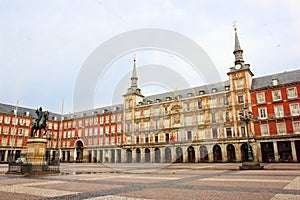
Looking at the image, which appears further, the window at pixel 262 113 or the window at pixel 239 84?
the window at pixel 239 84

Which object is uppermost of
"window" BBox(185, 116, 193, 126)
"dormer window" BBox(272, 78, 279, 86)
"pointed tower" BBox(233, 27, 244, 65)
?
"pointed tower" BBox(233, 27, 244, 65)

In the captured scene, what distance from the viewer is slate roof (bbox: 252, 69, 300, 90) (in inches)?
1480

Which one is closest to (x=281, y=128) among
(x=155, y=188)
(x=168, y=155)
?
(x=168, y=155)

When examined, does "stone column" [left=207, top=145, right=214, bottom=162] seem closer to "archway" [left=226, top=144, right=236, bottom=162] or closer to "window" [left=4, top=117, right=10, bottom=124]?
"archway" [left=226, top=144, right=236, bottom=162]

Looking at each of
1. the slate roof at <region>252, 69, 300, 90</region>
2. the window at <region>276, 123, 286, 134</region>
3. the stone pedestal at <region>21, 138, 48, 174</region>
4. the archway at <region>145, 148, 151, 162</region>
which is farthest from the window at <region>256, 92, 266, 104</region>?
the stone pedestal at <region>21, 138, 48, 174</region>

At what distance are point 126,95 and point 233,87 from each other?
2538cm

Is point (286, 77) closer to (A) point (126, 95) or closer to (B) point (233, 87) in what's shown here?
(B) point (233, 87)

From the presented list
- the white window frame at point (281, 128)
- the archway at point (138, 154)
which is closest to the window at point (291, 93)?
the white window frame at point (281, 128)

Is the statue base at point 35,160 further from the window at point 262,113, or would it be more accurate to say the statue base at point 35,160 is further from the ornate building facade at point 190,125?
the window at point 262,113

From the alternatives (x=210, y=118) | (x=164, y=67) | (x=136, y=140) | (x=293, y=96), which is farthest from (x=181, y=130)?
(x=164, y=67)

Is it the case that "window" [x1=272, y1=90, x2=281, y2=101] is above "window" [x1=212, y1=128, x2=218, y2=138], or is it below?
above

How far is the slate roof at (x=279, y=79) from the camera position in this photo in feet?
123

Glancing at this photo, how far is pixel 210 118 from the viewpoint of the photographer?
43.8 m

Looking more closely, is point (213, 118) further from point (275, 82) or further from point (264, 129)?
point (275, 82)
